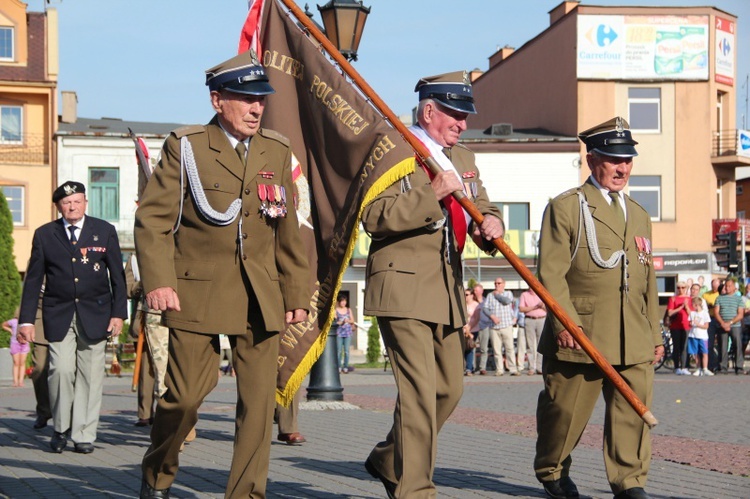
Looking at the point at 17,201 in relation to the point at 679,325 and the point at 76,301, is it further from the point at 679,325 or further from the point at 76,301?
the point at 76,301

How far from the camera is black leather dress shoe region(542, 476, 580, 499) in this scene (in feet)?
22.9

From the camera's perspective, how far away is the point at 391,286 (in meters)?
6.39

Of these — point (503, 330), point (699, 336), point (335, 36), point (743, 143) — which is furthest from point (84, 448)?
point (743, 143)

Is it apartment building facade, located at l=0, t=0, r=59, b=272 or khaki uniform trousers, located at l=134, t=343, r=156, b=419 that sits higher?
apartment building facade, located at l=0, t=0, r=59, b=272

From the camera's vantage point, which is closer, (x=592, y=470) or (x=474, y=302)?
(x=592, y=470)

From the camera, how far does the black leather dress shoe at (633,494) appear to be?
6.72 m

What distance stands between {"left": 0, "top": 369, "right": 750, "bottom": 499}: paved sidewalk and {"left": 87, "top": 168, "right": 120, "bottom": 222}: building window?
33537mm

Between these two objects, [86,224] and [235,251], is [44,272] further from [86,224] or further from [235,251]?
[235,251]

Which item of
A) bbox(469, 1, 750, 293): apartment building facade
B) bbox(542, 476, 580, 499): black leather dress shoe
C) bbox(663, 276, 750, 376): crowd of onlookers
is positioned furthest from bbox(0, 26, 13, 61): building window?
bbox(542, 476, 580, 499): black leather dress shoe

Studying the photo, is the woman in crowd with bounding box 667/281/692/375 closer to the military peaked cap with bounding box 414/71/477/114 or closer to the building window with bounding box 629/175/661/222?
the military peaked cap with bounding box 414/71/477/114

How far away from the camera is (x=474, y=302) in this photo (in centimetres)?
2631

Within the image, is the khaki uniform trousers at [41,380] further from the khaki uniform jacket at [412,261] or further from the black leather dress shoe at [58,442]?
the khaki uniform jacket at [412,261]

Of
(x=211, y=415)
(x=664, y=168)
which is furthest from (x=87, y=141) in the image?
(x=211, y=415)

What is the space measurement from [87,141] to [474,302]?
2614 cm
